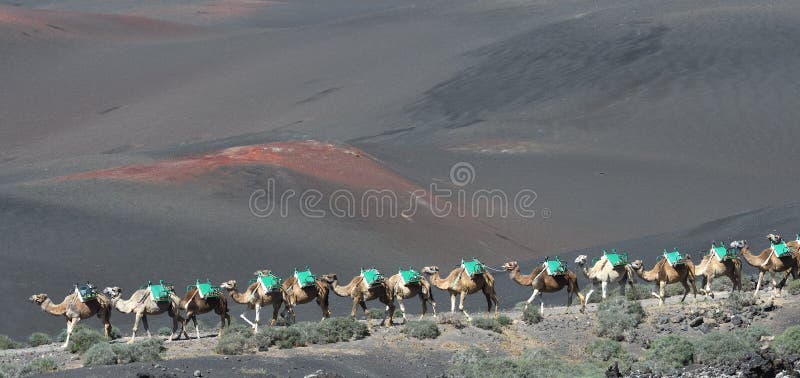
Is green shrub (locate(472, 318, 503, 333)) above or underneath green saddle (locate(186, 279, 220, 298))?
underneath

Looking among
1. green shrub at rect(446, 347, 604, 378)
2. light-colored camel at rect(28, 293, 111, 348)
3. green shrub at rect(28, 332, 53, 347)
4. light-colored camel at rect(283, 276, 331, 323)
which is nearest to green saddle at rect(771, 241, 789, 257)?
green shrub at rect(446, 347, 604, 378)

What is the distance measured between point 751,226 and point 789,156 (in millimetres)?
20181

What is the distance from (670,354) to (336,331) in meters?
6.30

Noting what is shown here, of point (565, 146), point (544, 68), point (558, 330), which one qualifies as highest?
point (544, 68)

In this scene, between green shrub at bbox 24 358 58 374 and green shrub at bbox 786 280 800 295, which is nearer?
green shrub at bbox 24 358 58 374

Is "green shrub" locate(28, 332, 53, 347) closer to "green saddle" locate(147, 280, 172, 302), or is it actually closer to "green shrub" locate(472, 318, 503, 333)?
"green saddle" locate(147, 280, 172, 302)

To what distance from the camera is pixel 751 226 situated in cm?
5022

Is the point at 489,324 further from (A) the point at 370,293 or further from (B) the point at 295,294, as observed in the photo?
(B) the point at 295,294

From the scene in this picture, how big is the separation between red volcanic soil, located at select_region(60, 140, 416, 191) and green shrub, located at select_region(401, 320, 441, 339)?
3290 cm

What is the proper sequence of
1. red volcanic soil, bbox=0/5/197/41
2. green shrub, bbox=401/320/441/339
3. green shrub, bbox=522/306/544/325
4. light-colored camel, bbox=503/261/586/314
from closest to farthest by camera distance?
green shrub, bbox=401/320/441/339 < green shrub, bbox=522/306/544/325 < light-colored camel, bbox=503/261/586/314 < red volcanic soil, bbox=0/5/197/41

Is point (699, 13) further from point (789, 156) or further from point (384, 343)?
point (384, 343)

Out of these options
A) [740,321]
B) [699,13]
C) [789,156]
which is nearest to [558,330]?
[740,321]

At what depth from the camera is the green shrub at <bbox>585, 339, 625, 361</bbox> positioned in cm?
2573

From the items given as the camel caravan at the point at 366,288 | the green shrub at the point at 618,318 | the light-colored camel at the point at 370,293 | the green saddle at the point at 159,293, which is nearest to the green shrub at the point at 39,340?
the camel caravan at the point at 366,288
